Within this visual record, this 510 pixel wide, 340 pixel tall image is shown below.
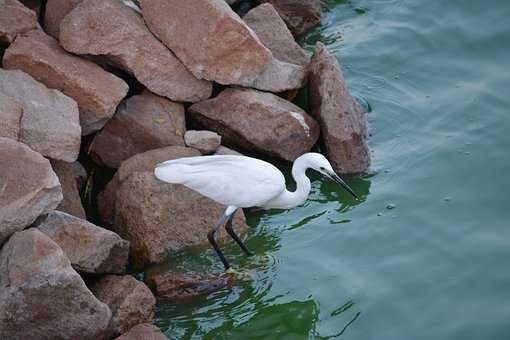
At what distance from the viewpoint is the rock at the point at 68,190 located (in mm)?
7016

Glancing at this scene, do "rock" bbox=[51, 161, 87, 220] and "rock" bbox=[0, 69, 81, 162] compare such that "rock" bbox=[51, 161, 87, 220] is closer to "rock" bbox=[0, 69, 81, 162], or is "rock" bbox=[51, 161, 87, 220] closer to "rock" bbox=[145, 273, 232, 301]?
"rock" bbox=[0, 69, 81, 162]

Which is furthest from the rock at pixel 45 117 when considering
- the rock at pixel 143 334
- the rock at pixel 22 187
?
the rock at pixel 143 334

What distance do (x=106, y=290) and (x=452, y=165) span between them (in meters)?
3.86

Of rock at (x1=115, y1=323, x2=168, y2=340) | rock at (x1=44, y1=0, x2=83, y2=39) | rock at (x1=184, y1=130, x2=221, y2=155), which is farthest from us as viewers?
rock at (x1=44, y1=0, x2=83, y2=39)

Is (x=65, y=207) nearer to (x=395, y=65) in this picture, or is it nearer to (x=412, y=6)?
(x=395, y=65)

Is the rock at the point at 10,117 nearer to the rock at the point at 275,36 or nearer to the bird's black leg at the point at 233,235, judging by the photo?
the bird's black leg at the point at 233,235

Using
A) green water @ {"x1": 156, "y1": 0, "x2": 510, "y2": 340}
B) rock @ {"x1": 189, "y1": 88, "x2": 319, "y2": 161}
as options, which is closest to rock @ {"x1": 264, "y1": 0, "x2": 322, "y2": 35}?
green water @ {"x1": 156, "y1": 0, "x2": 510, "y2": 340}

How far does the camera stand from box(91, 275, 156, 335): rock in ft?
19.7

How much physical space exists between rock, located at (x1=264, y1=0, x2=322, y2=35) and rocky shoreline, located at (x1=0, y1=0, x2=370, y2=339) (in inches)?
61.7

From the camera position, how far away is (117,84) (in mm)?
7426

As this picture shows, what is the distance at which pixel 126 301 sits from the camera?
606cm

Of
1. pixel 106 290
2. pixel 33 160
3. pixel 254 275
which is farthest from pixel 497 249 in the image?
pixel 33 160

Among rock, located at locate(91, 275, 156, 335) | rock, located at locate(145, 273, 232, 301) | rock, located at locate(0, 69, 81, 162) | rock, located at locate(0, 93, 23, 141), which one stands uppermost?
rock, located at locate(0, 93, 23, 141)

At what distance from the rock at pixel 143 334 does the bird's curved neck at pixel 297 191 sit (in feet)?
6.56
